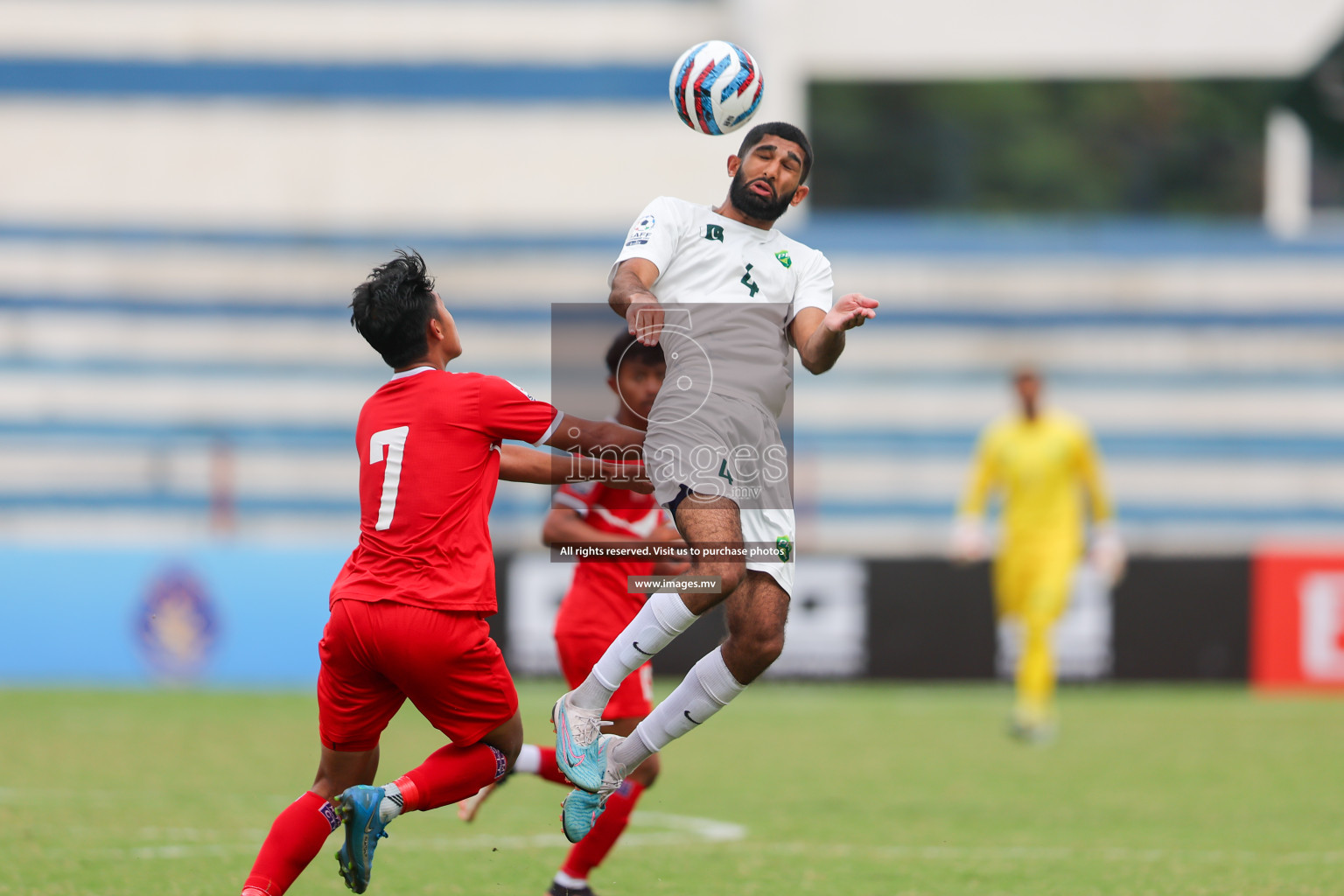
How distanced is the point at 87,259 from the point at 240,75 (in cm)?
324

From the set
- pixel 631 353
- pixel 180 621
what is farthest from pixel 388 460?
pixel 180 621

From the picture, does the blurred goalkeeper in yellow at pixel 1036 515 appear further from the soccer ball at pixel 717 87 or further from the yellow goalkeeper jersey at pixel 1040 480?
the soccer ball at pixel 717 87

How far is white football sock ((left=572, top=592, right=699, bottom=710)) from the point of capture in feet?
19.2

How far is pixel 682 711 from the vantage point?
235 inches

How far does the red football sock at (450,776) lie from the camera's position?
17.5 ft

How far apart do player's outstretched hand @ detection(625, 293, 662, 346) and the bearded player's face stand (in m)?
0.78

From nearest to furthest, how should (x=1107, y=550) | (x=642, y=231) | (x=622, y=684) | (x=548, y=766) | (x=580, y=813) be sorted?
(x=580, y=813) → (x=642, y=231) → (x=622, y=684) → (x=548, y=766) → (x=1107, y=550)

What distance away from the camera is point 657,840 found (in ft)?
26.0

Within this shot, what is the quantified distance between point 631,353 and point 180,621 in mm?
9600

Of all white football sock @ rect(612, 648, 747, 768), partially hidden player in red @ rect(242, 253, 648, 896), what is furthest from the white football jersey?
white football sock @ rect(612, 648, 747, 768)

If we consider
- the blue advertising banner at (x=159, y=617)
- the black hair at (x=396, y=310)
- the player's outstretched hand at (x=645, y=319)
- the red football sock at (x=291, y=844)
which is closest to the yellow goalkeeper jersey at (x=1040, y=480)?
the blue advertising banner at (x=159, y=617)

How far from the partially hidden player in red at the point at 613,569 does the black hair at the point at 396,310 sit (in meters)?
1.25

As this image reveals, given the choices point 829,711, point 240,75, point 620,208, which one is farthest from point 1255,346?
point 240,75

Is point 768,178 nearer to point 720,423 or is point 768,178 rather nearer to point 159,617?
point 720,423
